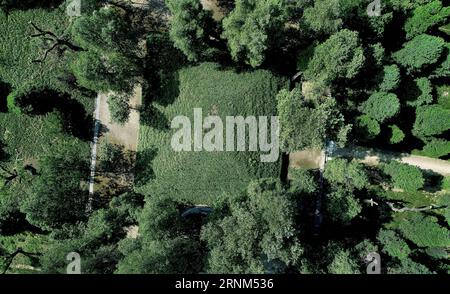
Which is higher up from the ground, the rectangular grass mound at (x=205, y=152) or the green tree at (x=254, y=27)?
the green tree at (x=254, y=27)

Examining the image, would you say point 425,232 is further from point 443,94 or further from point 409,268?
point 443,94

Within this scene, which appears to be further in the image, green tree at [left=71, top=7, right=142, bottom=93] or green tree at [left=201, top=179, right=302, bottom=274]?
green tree at [left=71, top=7, right=142, bottom=93]

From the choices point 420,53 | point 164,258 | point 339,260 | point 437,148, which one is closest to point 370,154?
point 437,148

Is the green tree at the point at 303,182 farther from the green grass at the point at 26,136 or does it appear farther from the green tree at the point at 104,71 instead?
the green grass at the point at 26,136

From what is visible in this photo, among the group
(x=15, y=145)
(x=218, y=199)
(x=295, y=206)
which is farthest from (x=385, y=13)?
(x=15, y=145)

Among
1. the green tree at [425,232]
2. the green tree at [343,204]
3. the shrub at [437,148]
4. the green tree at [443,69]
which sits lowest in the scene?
the green tree at [425,232]

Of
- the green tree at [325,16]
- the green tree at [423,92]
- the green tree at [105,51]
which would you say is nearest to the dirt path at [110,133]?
the green tree at [105,51]

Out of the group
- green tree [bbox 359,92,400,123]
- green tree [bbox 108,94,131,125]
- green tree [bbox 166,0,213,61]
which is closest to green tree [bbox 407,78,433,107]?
green tree [bbox 359,92,400,123]

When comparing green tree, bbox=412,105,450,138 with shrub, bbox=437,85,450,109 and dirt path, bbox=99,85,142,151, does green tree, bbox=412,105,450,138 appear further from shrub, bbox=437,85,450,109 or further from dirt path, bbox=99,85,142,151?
dirt path, bbox=99,85,142,151
